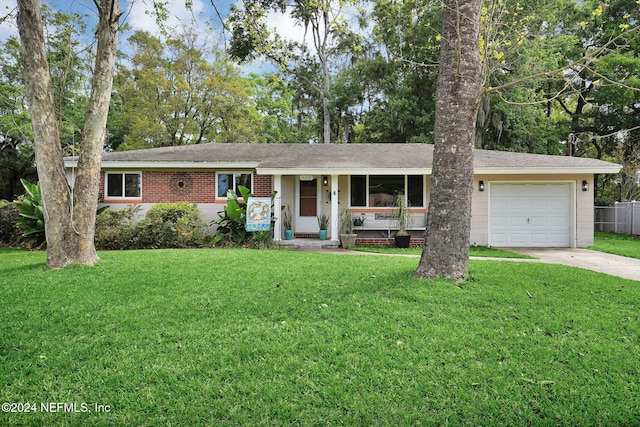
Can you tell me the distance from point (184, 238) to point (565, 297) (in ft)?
30.5

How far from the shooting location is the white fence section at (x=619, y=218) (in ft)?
52.3

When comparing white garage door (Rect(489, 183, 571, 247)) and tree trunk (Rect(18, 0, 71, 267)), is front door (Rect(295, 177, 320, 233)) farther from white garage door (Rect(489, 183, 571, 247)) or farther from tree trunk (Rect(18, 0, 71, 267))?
tree trunk (Rect(18, 0, 71, 267))

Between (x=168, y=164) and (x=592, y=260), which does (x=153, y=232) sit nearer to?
(x=168, y=164)

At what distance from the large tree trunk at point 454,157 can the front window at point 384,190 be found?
697 cm

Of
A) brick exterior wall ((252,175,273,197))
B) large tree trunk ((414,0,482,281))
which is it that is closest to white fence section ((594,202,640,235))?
large tree trunk ((414,0,482,281))

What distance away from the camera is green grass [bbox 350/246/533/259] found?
378 inches

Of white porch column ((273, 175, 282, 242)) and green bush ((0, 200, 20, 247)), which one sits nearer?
white porch column ((273, 175, 282, 242))

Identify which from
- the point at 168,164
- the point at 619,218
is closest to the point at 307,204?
the point at 168,164

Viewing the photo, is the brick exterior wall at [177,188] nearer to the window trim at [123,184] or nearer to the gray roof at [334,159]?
the window trim at [123,184]

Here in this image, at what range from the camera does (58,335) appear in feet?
12.0

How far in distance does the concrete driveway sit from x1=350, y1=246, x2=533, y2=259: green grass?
0.65 m

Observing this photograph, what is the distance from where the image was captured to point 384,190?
12594 millimetres

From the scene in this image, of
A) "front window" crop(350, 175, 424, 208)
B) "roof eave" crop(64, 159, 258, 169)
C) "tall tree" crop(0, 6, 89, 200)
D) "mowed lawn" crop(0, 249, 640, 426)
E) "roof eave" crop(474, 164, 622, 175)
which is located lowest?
"mowed lawn" crop(0, 249, 640, 426)

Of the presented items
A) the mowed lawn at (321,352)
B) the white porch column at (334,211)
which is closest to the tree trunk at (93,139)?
the mowed lawn at (321,352)
